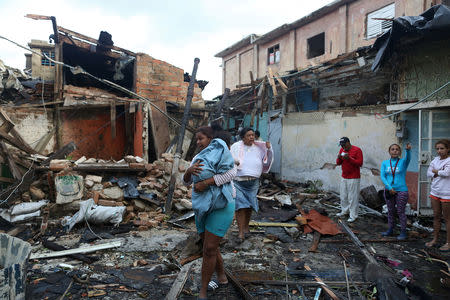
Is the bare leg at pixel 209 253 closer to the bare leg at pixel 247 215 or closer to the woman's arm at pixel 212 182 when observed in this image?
the woman's arm at pixel 212 182

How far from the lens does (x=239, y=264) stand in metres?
3.71

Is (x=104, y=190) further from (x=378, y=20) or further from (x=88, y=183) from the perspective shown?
(x=378, y=20)

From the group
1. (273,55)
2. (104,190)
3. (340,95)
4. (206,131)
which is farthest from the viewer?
(273,55)

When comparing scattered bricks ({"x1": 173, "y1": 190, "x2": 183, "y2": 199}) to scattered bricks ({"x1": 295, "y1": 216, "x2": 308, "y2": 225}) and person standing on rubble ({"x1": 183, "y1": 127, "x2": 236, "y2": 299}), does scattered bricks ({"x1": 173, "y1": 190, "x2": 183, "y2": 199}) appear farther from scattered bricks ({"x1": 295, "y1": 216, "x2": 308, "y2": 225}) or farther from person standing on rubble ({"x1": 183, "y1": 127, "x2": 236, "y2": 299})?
person standing on rubble ({"x1": 183, "y1": 127, "x2": 236, "y2": 299})

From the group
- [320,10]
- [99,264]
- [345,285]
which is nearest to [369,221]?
[345,285]

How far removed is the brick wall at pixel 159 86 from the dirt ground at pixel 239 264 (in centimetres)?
460

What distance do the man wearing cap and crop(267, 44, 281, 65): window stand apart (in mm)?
13635

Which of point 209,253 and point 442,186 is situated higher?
point 442,186

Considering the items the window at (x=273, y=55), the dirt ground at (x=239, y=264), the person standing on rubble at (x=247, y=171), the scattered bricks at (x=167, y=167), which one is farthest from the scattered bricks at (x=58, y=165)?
the window at (x=273, y=55)

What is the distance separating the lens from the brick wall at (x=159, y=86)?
30.5 feet

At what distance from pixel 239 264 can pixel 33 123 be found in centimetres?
740

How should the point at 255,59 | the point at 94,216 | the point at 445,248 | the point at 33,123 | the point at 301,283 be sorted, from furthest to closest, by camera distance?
1. the point at 255,59
2. the point at 33,123
3. the point at 94,216
4. the point at 445,248
5. the point at 301,283

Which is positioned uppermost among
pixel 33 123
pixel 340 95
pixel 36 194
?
pixel 340 95

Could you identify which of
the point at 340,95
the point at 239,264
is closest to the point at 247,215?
the point at 239,264
